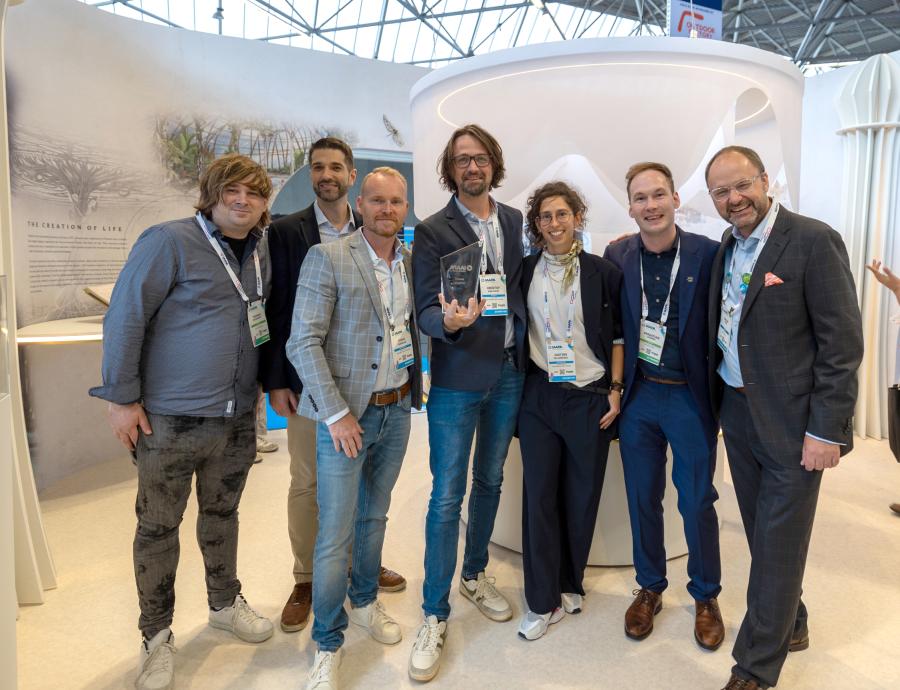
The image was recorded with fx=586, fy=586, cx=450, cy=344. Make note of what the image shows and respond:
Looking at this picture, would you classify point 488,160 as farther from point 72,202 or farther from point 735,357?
point 72,202

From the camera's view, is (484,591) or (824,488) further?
(824,488)

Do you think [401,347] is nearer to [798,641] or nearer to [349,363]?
[349,363]

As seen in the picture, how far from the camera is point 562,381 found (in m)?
2.25

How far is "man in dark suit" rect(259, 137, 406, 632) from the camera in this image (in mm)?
2324

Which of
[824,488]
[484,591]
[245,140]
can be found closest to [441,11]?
[245,140]

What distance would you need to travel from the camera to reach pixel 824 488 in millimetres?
4090

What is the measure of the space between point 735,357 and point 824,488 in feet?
9.18

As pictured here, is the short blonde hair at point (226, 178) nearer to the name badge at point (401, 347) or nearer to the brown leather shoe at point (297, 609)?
the name badge at point (401, 347)

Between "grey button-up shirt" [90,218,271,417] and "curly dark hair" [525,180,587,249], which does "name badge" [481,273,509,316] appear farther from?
"grey button-up shirt" [90,218,271,417]

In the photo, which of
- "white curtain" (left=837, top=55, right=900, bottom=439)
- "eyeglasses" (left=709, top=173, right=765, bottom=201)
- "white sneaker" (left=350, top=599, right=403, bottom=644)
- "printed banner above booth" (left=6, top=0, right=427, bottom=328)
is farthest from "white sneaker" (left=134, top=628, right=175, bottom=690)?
"white curtain" (left=837, top=55, right=900, bottom=439)

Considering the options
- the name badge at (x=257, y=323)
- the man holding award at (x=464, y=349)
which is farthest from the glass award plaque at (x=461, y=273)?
the name badge at (x=257, y=323)

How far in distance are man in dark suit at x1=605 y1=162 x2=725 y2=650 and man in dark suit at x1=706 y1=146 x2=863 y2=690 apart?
0.45 ft

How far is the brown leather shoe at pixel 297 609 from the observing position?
247 centimetres

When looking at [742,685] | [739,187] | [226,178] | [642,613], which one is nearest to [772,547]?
[742,685]
